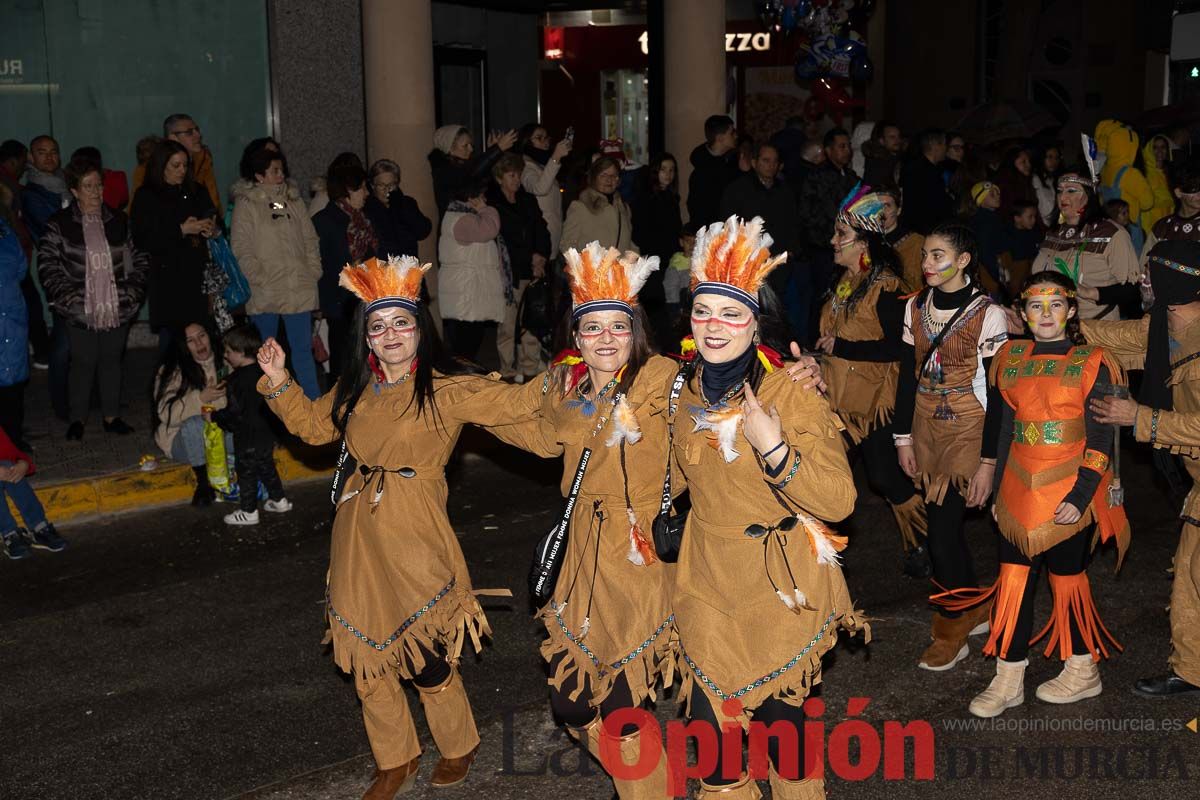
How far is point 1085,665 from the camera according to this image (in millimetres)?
5910

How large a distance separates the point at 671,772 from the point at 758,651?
1.13 metres

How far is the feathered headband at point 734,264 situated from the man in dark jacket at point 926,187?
9.44 metres

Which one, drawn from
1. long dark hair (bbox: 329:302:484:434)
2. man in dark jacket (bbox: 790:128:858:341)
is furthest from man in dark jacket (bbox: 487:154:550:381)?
long dark hair (bbox: 329:302:484:434)

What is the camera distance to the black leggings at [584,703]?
4.60 m

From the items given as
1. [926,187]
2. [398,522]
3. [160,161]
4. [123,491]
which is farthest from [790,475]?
[926,187]

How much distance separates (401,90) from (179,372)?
534 cm

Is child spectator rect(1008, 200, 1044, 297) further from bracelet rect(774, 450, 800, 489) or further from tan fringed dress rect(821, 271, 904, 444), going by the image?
bracelet rect(774, 450, 800, 489)

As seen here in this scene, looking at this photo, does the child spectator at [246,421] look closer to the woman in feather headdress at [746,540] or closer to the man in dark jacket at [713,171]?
the woman in feather headdress at [746,540]

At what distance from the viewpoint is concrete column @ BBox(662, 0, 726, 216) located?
49.9ft

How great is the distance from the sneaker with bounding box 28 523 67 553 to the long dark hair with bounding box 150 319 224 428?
1096 millimetres

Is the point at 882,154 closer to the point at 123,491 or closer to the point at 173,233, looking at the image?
the point at 173,233

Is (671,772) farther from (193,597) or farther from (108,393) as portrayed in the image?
(108,393)

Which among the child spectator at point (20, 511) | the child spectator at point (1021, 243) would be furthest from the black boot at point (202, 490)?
the child spectator at point (1021, 243)

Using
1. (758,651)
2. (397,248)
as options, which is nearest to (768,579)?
(758,651)
